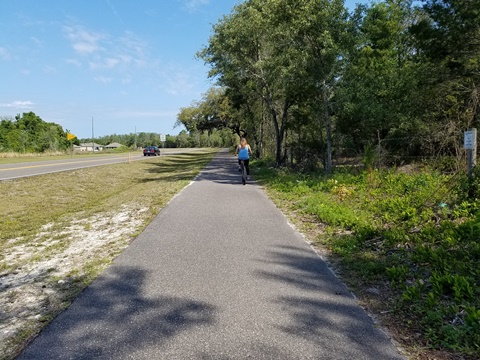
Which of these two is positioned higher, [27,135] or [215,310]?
[27,135]

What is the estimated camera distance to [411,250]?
478 centimetres

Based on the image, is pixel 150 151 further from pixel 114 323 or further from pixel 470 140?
pixel 114 323

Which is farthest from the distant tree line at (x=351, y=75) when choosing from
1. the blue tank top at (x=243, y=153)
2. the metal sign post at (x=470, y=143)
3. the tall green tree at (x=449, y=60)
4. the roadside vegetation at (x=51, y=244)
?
the roadside vegetation at (x=51, y=244)

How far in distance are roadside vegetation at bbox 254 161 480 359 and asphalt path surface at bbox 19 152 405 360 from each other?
34 cm

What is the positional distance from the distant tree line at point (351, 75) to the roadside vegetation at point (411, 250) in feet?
7.41

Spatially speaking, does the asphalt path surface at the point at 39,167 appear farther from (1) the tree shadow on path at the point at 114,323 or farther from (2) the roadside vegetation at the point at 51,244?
(1) the tree shadow on path at the point at 114,323

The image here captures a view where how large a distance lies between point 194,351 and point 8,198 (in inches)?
427

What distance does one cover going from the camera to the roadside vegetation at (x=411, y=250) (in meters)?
2.86

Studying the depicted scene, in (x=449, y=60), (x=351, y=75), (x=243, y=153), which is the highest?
(x=449, y=60)

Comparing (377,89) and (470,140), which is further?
(377,89)

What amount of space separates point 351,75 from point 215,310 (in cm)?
1204

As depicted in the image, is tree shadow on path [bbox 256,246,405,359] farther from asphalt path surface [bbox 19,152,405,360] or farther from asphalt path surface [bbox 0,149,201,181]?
asphalt path surface [bbox 0,149,201,181]

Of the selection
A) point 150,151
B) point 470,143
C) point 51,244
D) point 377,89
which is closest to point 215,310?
point 51,244

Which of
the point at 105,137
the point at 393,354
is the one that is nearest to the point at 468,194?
the point at 393,354
